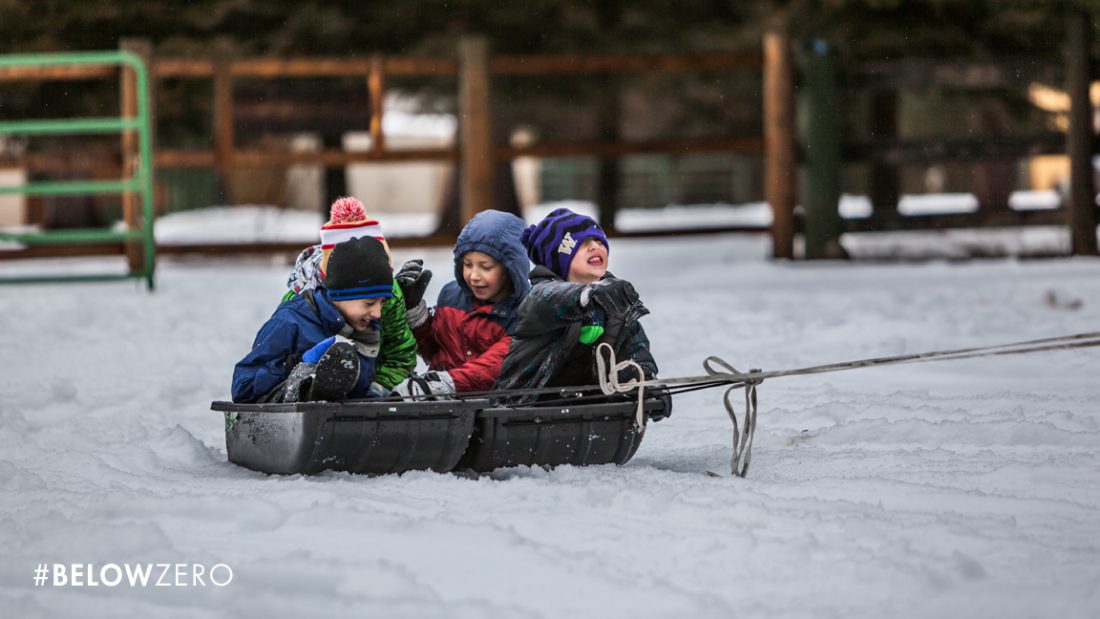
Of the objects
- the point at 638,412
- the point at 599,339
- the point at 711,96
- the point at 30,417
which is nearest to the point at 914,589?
the point at 638,412

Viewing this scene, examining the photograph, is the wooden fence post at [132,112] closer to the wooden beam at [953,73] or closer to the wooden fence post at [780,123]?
the wooden fence post at [780,123]

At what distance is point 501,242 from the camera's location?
4691 mm

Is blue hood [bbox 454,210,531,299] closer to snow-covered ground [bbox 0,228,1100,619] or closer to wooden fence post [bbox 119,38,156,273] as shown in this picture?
snow-covered ground [bbox 0,228,1100,619]

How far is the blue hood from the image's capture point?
4.70 metres

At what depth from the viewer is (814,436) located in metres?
4.95

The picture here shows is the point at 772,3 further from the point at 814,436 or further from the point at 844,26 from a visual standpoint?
the point at 814,436

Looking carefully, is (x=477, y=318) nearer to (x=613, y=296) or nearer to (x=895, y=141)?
(x=613, y=296)

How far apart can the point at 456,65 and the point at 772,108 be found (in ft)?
7.57

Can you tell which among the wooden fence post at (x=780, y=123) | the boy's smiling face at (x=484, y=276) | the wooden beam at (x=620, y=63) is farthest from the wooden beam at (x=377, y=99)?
the boy's smiling face at (x=484, y=276)

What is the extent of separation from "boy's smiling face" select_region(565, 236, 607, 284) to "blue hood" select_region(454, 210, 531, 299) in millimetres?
186

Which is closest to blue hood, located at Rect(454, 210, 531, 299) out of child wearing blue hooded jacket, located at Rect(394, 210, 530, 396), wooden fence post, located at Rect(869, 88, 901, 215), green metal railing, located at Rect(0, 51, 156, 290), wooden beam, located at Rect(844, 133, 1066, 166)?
child wearing blue hooded jacket, located at Rect(394, 210, 530, 396)

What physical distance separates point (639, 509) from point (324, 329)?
3.90ft

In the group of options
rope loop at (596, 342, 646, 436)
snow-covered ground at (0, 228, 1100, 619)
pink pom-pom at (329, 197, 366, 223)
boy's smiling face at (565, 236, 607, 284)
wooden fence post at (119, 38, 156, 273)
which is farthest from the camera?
wooden fence post at (119, 38, 156, 273)

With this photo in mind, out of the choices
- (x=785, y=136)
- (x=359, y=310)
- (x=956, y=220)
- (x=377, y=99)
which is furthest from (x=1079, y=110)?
(x=359, y=310)
